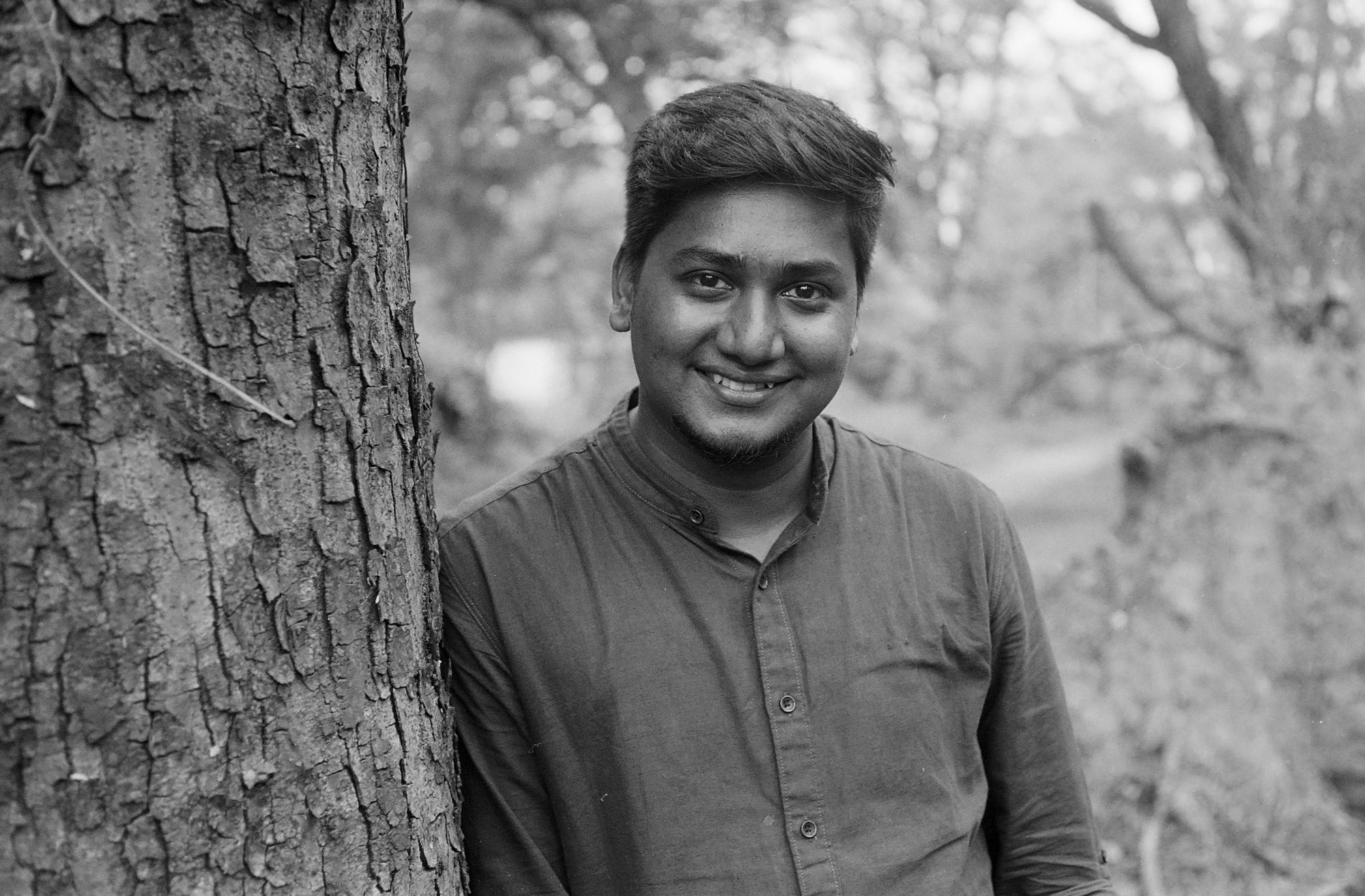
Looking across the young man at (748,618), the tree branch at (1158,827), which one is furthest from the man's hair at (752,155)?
the tree branch at (1158,827)

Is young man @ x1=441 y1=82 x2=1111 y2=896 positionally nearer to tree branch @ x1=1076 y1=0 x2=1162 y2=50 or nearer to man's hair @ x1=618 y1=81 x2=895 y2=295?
man's hair @ x1=618 y1=81 x2=895 y2=295

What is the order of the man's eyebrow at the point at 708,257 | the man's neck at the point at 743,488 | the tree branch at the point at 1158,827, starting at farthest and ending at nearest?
the tree branch at the point at 1158,827 → the man's neck at the point at 743,488 → the man's eyebrow at the point at 708,257

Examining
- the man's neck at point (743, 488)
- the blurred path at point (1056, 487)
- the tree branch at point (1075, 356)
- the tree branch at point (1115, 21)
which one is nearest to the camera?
the man's neck at point (743, 488)

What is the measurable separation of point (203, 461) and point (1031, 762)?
1453mm

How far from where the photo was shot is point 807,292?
6.68ft

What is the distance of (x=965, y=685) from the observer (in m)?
2.07

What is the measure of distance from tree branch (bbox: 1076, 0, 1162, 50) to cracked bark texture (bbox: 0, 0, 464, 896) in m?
5.83

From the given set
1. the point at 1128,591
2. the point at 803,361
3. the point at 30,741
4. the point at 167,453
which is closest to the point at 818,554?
the point at 803,361

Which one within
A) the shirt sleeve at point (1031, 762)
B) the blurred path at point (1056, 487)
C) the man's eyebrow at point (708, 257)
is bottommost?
the shirt sleeve at point (1031, 762)

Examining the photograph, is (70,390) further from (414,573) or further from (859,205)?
(859,205)

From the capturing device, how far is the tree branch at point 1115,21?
658cm

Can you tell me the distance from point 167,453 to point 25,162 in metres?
0.33

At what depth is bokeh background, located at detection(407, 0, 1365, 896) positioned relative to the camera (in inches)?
181

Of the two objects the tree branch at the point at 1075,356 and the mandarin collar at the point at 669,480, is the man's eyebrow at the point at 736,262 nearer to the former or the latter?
the mandarin collar at the point at 669,480
